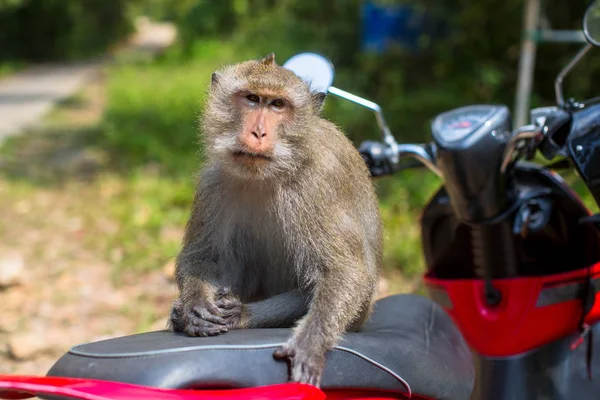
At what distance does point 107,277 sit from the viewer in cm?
532

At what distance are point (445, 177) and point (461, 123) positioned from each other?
0.59 feet

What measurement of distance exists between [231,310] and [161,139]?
7.91m

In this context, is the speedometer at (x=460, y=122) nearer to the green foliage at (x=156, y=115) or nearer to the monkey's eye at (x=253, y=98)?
the monkey's eye at (x=253, y=98)

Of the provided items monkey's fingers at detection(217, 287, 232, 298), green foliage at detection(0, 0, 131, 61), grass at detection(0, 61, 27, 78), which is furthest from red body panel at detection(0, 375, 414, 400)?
green foliage at detection(0, 0, 131, 61)

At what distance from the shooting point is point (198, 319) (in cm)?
203

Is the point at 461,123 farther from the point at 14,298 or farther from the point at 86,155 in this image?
the point at 86,155

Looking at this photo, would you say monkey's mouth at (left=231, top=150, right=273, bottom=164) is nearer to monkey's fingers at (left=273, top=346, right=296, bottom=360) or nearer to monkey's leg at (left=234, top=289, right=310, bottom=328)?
monkey's leg at (left=234, top=289, right=310, bottom=328)

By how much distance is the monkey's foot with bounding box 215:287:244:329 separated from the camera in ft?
7.07

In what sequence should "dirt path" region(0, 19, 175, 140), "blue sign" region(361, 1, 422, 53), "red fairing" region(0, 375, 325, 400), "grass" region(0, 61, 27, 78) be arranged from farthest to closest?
"grass" region(0, 61, 27, 78)
"dirt path" region(0, 19, 175, 140)
"blue sign" region(361, 1, 422, 53)
"red fairing" region(0, 375, 325, 400)

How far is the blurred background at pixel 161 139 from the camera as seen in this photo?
16.1 ft

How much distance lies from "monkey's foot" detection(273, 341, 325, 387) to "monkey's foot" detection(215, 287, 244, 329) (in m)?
0.42

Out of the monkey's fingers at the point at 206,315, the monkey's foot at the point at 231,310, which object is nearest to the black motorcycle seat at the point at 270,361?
the monkey's fingers at the point at 206,315

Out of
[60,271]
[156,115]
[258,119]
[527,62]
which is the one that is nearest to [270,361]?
[258,119]

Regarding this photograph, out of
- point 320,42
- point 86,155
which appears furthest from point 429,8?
point 86,155
